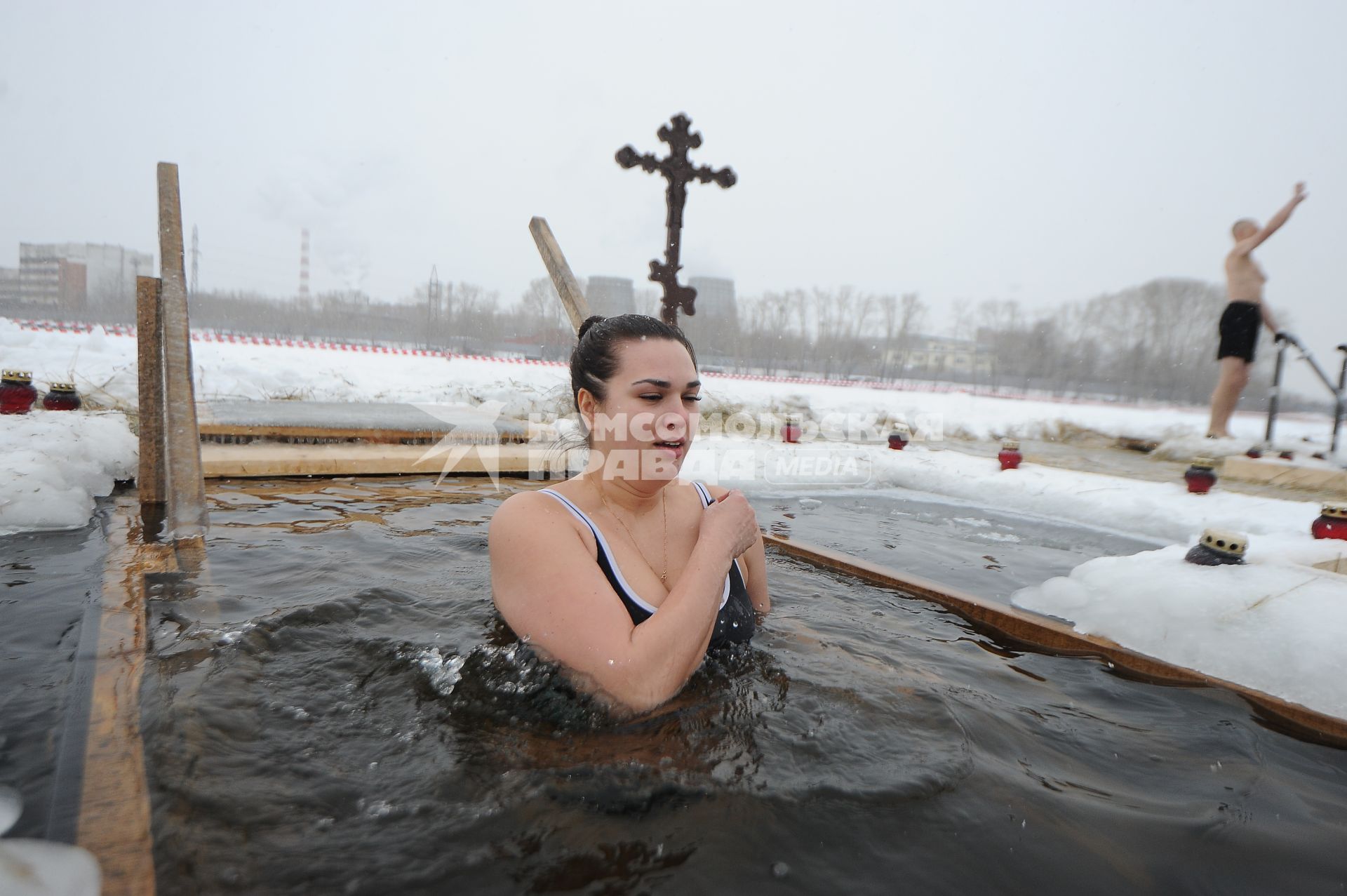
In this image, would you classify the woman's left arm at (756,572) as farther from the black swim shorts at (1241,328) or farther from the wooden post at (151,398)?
the black swim shorts at (1241,328)

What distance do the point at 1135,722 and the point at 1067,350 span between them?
36.3 meters

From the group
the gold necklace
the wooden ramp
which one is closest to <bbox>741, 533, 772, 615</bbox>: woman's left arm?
the gold necklace

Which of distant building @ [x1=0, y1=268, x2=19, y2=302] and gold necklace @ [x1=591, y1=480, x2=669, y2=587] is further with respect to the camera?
distant building @ [x1=0, y1=268, x2=19, y2=302]

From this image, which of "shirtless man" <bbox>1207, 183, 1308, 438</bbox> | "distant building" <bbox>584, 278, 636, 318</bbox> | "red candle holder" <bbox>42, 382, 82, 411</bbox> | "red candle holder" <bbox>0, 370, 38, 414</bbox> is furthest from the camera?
"distant building" <bbox>584, 278, 636, 318</bbox>

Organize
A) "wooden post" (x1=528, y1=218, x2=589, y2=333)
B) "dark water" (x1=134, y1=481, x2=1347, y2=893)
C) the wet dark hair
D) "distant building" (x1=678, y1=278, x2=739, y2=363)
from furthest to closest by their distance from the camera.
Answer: "distant building" (x1=678, y1=278, x2=739, y2=363) → "wooden post" (x1=528, y1=218, x2=589, y2=333) → the wet dark hair → "dark water" (x1=134, y1=481, x2=1347, y2=893)

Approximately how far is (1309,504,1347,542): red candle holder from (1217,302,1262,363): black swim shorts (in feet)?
15.5

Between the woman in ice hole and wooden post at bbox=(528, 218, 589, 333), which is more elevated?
wooden post at bbox=(528, 218, 589, 333)

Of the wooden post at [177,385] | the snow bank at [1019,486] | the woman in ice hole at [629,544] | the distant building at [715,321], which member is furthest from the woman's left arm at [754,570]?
the distant building at [715,321]

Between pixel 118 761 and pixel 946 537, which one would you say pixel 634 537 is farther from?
pixel 946 537

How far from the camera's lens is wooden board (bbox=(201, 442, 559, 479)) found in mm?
4590

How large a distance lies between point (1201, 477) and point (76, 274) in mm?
29302

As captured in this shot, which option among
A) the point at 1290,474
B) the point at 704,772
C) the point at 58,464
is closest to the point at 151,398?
the point at 58,464

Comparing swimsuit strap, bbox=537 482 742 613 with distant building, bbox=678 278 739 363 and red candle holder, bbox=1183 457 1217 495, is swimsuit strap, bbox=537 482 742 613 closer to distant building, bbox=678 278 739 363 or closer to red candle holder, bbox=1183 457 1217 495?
red candle holder, bbox=1183 457 1217 495

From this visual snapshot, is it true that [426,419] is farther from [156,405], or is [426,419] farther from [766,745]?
[766,745]
